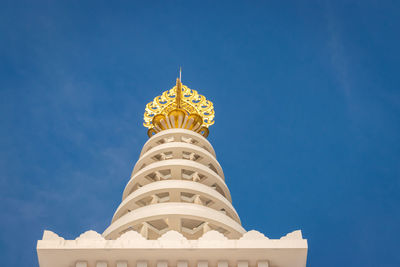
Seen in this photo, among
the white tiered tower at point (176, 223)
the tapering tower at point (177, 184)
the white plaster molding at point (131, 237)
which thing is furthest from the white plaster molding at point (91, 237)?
the tapering tower at point (177, 184)

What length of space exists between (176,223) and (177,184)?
2.83m

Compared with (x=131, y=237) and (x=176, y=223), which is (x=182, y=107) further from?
(x=131, y=237)

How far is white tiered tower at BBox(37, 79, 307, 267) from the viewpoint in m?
17.1

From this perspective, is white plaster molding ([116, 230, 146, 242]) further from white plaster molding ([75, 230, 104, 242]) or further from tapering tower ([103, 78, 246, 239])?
tapering tower ([103, 78, 246, 239])

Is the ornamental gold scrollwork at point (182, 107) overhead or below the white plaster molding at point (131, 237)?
overhead

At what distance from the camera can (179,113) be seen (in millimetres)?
37469

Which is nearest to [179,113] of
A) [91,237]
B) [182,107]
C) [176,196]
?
[182,107]

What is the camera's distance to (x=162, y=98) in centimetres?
4103

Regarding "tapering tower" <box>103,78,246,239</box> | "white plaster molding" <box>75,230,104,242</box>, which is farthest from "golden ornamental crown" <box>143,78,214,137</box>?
"white plaster molding" <box>75,230,104,242</box>

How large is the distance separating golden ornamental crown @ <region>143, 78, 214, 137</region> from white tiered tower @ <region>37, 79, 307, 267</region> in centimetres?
7

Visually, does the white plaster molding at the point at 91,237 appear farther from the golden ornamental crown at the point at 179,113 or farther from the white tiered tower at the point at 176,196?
the golden ornamental crown at the point at 179,113

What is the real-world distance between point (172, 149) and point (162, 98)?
10864 mm

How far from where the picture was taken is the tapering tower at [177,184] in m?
23.4

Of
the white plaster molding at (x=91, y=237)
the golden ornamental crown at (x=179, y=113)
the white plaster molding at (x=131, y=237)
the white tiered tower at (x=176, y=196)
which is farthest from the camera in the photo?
the golden ornamental crown at (x=179, y=113)
